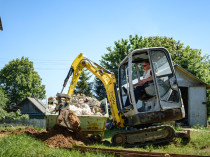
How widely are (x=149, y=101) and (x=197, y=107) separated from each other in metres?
11.0

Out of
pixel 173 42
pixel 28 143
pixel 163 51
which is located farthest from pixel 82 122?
pixel 173 42

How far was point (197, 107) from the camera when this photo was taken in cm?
1741

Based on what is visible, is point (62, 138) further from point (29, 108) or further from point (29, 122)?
point (29, 108)

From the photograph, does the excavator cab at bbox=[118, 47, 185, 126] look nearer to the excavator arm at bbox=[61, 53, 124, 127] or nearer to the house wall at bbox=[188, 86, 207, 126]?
the excavator arm at bbox=[61, 53, 124, 127]

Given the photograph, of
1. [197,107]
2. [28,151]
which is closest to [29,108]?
[197,107]

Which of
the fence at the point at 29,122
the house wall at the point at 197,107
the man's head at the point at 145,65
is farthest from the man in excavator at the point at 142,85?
the fence at the point at 29,122

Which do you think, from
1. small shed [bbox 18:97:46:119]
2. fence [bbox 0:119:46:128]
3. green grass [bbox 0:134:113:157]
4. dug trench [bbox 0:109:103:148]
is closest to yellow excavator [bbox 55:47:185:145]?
dug trench [bbox 0:109:103:148]

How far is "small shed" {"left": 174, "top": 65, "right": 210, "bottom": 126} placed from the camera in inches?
680

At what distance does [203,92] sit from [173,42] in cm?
2139

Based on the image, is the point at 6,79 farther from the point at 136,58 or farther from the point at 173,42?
the point at 136,58

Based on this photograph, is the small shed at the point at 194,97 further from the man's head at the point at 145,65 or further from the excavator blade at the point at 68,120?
the excavator blade at the point at 68,120

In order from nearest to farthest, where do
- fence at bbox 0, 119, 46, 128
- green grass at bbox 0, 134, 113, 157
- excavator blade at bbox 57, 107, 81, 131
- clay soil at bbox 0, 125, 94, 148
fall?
green grass at bbox 0, 134, 113, 157
clay soil at bbox 0, 125, 94, 148
excavator blade at bbox 57, 107, 81, 131
fence at bbox 0, 119, 46, 128

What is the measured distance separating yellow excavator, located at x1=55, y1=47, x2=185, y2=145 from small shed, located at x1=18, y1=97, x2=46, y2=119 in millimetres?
28223

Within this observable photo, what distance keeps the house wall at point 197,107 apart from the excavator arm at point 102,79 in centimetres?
1046
